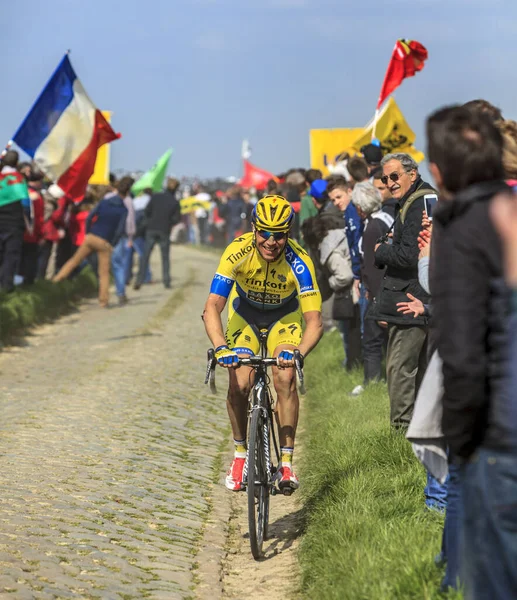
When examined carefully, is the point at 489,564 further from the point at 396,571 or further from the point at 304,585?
the point at 304,585

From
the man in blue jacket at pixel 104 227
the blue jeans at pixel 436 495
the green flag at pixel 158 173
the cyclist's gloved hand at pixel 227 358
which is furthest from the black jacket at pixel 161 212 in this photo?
the blue jeans at pixel 436 495

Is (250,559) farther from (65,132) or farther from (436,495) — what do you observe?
(65,132)

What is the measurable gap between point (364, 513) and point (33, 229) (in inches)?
558

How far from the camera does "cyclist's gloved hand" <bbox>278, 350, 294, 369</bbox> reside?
22.6 feet

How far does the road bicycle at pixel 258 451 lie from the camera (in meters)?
6.89

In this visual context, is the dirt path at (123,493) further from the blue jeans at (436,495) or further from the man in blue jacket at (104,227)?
the man in blue jacket at (104,227)

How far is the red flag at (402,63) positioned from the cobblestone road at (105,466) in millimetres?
4634

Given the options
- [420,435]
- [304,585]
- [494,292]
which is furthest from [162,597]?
[494,292]

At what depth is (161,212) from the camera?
26.6 m

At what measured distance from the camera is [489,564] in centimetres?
372

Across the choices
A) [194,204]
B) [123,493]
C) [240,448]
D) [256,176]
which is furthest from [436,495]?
[194,204]

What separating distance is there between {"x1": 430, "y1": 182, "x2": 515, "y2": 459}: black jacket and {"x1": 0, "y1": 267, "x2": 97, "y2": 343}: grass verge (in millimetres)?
14459

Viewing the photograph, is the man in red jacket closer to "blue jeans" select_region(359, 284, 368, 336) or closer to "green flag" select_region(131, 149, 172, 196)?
"blue jeans" select_region(359, 284, 368, 336)

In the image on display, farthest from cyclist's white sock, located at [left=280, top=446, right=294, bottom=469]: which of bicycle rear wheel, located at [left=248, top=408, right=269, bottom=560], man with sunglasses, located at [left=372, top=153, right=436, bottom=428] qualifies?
man with sunglasses, located at [left=372, top=153, right=436, bottom=428]
